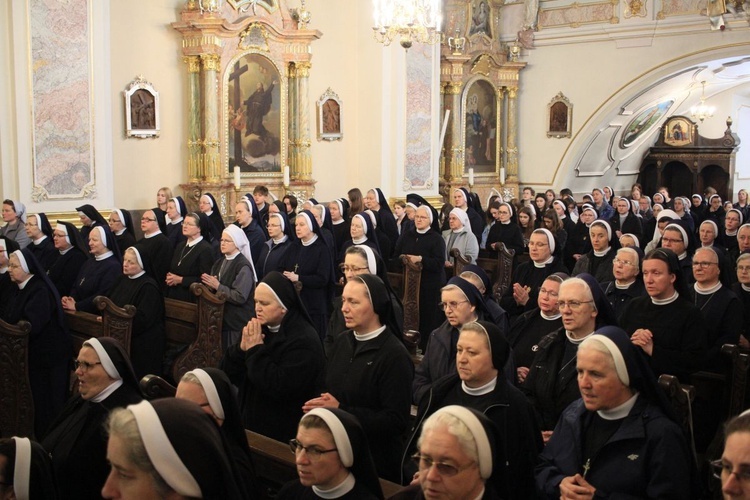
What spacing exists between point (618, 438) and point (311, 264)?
5.22 meters

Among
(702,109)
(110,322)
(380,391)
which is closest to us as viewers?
(380,391)

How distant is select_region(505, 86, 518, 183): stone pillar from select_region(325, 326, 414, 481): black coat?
15.8 m

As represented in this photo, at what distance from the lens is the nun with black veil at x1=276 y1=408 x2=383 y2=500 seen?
3.02m

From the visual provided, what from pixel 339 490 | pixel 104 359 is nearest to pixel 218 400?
pixel 104 359

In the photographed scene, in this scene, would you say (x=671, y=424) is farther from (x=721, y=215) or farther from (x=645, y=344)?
(x=721, y=215)

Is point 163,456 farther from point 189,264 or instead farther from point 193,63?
point 193,63

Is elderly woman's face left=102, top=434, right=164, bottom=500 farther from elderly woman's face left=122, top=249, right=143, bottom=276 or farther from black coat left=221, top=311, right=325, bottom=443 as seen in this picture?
elderly woman's face left=122, top=249, right=143, bottom=276

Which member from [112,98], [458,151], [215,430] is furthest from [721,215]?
[215,430]

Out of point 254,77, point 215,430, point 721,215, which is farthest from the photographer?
point 721,215

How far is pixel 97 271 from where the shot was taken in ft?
25.0

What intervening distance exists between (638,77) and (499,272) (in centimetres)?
962

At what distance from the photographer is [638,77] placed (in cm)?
1797

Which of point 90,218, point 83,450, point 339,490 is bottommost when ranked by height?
point 83,450

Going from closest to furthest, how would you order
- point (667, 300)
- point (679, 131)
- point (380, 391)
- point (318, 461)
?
point (318, 461) < point (380, 391) < point (667, 300) < point (679, 131)
